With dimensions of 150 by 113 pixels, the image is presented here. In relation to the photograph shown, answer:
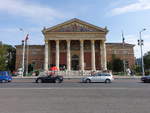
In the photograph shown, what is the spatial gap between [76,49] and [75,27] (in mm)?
9290

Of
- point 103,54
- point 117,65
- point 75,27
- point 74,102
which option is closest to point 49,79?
point 74,102

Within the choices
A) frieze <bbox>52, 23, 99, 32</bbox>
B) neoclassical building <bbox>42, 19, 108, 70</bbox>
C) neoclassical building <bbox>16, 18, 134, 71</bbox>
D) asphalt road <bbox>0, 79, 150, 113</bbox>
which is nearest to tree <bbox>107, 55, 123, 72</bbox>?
neoclassical building <bbox>16, 18, 134, 71</bbox>

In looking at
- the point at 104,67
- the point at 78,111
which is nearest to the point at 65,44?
the point at 104,67

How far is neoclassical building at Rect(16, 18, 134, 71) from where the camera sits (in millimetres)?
58531

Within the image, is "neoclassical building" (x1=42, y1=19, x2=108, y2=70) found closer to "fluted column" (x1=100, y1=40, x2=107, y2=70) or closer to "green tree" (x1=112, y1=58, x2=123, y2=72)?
"fluted column" (x1=100, y1=40, x2=107, y2=70)

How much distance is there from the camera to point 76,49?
2542 inches

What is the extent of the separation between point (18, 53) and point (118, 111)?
66902 mm

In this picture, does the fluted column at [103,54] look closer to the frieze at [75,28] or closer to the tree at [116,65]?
the tree at [116,65]

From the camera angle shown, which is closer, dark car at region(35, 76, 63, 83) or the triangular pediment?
dark car at region(35, 76, 63, 83)

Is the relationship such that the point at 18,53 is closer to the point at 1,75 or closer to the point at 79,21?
the point at 79,21

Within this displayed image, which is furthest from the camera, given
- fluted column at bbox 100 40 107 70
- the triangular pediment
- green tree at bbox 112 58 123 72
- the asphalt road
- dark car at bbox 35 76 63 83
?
green tree at bbox 112 58 123 72

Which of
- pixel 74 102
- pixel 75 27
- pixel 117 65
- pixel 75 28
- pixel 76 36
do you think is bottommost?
pixel 74 102

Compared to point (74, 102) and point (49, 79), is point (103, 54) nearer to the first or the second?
point (49, 79)

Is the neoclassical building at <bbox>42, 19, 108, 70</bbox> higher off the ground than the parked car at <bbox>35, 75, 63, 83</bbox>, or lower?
higher
